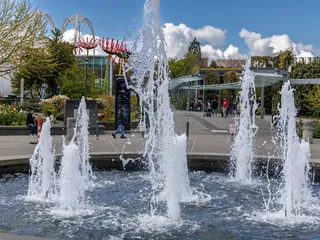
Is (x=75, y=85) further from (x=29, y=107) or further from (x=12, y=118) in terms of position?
(x=12, y=118)

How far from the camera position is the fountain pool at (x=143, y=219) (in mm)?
6332

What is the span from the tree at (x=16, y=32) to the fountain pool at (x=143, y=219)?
68.5ft

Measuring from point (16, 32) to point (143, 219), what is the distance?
24634mm

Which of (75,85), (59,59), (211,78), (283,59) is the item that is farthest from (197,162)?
(283,59)

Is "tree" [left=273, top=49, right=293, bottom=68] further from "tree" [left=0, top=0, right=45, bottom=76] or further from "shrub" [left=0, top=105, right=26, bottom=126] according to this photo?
"shrub" [left=0, top=105, right=26, bottom=126]

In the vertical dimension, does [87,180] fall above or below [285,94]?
below

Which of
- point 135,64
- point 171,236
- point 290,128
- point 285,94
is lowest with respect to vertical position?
point 171,236

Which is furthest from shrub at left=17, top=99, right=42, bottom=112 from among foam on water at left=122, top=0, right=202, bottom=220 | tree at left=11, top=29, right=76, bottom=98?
foam on water at left=122, top=0, right=202, bottom=220

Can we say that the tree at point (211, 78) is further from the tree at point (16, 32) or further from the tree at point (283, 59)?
the tree at point (16, 32)

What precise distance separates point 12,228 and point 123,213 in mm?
1779

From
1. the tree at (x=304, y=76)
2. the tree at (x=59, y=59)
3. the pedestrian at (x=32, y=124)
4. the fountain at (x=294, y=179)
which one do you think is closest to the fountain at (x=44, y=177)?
the fountain at (x=294, y=179)

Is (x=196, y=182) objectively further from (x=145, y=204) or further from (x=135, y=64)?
(x=135, y=64)

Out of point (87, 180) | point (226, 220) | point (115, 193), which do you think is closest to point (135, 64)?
point (87, 180)

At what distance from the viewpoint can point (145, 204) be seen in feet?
26.6
